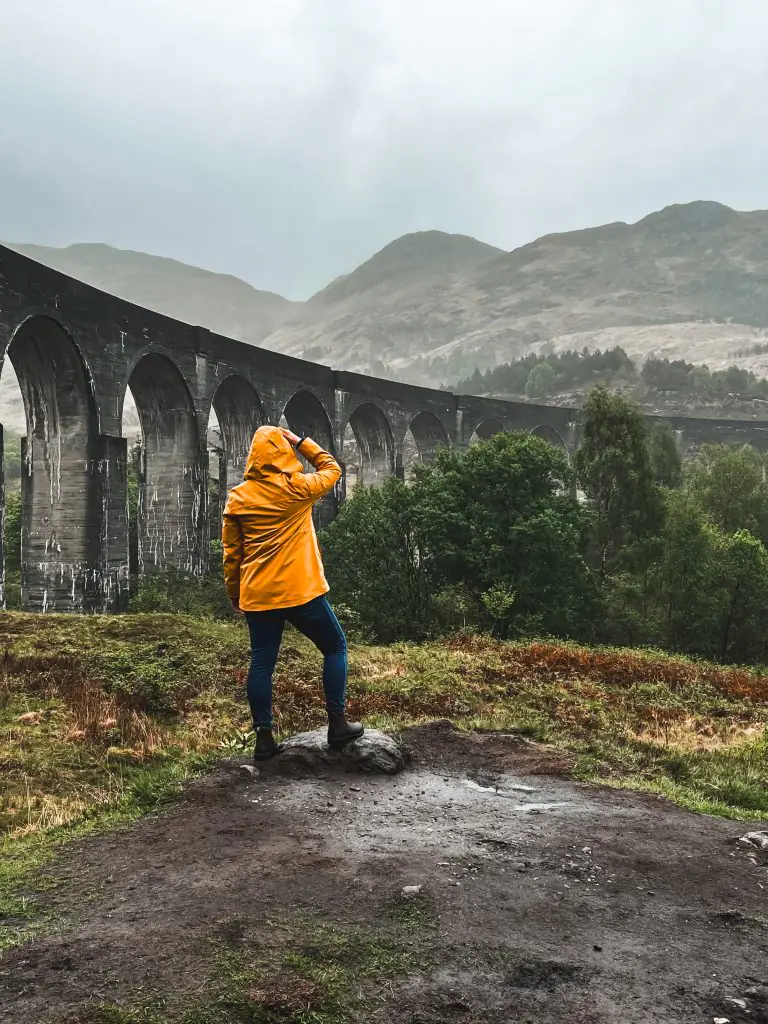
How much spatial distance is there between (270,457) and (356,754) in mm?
2079

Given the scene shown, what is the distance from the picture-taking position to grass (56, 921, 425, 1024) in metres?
2.39

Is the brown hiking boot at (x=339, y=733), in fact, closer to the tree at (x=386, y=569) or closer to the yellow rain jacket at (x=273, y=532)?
the yellow rain jacket at (x=273, y=532)

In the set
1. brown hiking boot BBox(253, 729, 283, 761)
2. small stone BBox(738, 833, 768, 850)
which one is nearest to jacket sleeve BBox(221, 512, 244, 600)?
brown hiking boot BBox(253, 729, 283, 761)

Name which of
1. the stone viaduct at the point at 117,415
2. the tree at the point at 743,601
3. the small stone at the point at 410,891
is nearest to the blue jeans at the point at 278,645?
the small stone at the point at 410,891

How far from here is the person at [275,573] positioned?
5.15m

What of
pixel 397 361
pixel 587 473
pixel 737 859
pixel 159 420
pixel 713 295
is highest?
pixel 713 295

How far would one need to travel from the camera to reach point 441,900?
3197 mm

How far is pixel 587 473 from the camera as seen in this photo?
85.6 feet

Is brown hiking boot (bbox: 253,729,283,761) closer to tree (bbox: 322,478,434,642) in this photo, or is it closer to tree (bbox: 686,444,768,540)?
tree (bbox: 322,478,434,642)

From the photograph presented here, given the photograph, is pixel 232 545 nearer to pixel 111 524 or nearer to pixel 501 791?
pixel 501 791

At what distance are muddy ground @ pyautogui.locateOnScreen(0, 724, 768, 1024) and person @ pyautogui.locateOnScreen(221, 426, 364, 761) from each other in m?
0.54

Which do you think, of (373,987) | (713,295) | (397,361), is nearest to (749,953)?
(373,987)

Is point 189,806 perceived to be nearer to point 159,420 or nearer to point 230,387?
point 159,420

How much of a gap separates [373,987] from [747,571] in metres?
21.5
